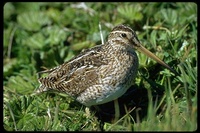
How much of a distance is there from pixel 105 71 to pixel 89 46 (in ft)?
5.51

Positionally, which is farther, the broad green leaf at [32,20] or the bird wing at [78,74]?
the broad green leaf at [32,20]

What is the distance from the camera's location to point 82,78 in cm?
546

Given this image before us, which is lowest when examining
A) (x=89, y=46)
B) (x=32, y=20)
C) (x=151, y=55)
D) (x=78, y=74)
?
(x=78, y=74)

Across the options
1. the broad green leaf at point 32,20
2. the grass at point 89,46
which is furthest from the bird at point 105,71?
the broad green leaf at point 32,20

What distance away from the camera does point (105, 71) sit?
5.38 metres

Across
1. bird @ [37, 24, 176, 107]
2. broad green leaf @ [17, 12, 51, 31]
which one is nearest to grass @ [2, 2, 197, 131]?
broad green leaf @ [17, 12, 51, 31]

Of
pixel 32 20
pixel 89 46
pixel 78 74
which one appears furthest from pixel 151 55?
pixel 32 20

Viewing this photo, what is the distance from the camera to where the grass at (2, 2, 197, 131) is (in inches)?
200

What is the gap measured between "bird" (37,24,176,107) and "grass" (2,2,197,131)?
0.23 m

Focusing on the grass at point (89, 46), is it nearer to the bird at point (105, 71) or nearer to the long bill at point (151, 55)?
the long bill at point (151, 55)

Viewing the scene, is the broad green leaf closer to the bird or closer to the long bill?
the bird

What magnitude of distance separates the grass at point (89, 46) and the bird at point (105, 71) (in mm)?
230

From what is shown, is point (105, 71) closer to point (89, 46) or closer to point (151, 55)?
point (151, 55)

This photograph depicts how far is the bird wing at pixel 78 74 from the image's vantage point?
213 inches
